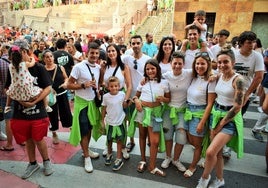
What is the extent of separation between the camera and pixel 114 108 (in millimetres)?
3723

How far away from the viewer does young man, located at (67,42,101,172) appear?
3584 millimetres

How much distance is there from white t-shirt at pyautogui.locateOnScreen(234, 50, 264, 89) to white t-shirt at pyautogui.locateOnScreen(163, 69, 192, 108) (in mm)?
911

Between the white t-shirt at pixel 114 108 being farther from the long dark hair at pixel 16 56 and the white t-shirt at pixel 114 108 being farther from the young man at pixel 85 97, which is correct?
the long dark hair at pixel 16 56

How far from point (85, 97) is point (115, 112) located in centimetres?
53

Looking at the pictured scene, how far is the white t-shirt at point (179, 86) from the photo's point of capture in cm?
348

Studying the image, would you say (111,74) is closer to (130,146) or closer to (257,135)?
(130,146)

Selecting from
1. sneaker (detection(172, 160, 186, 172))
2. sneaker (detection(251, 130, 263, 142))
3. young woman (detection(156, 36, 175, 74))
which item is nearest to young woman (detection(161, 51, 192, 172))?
sneaker (detection(172, 160, 186, 172))

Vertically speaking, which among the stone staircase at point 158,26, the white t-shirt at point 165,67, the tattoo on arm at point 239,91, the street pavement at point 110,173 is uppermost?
the stone staircase at point 158,26

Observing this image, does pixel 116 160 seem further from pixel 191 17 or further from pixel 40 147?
pixel 191 17

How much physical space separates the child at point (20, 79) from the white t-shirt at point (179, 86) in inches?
77.8

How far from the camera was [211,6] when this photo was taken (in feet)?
38.6

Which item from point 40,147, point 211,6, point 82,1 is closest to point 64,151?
point 40,147

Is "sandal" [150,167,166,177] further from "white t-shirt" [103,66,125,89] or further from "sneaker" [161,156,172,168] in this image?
"white t-shirt" [103,66,125,89]

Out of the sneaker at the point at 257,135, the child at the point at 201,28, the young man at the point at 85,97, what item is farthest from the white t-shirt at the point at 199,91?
the sneaker at the point at 257,135
